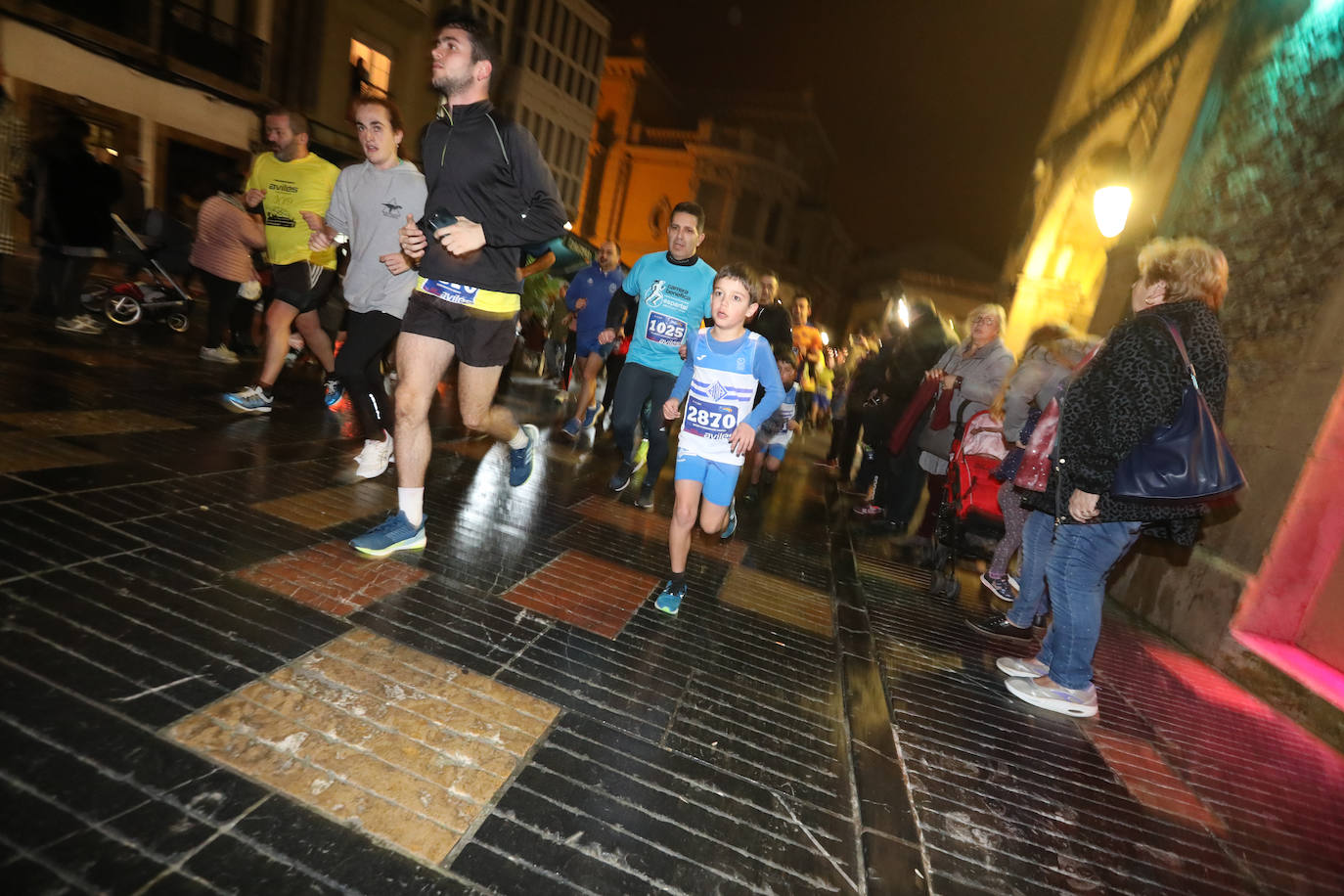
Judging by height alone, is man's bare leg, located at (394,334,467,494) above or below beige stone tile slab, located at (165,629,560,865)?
above

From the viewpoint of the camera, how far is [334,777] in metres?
1.78

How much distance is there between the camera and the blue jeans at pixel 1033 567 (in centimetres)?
400

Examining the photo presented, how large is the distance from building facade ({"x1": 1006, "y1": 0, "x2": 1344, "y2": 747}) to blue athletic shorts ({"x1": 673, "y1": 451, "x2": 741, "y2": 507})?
13.1ft

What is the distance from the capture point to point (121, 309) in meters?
7.51

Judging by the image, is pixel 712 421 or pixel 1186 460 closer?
pixel 1186 460

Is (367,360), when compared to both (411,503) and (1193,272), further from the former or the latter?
(1193,272)

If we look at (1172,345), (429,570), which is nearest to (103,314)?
(429,570)

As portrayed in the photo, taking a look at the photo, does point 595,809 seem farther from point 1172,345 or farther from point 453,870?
point 1172,345

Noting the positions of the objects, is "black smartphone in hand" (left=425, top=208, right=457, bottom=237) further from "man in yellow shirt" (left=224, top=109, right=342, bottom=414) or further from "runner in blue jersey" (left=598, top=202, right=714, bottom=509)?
"man in yellow shirt" (left=224, top=109, right=342, bottom=414)

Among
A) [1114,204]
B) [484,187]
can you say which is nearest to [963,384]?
[484,187]

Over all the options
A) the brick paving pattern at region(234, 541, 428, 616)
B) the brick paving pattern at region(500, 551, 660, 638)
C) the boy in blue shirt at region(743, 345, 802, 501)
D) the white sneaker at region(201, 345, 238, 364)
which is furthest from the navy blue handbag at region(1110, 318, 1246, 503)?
the white sneaker at region(201, 345, 238, 364)

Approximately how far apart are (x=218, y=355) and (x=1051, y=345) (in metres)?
7.82

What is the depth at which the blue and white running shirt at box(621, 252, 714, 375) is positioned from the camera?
16.4 ft

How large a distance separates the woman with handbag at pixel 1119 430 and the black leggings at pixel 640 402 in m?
2.80
